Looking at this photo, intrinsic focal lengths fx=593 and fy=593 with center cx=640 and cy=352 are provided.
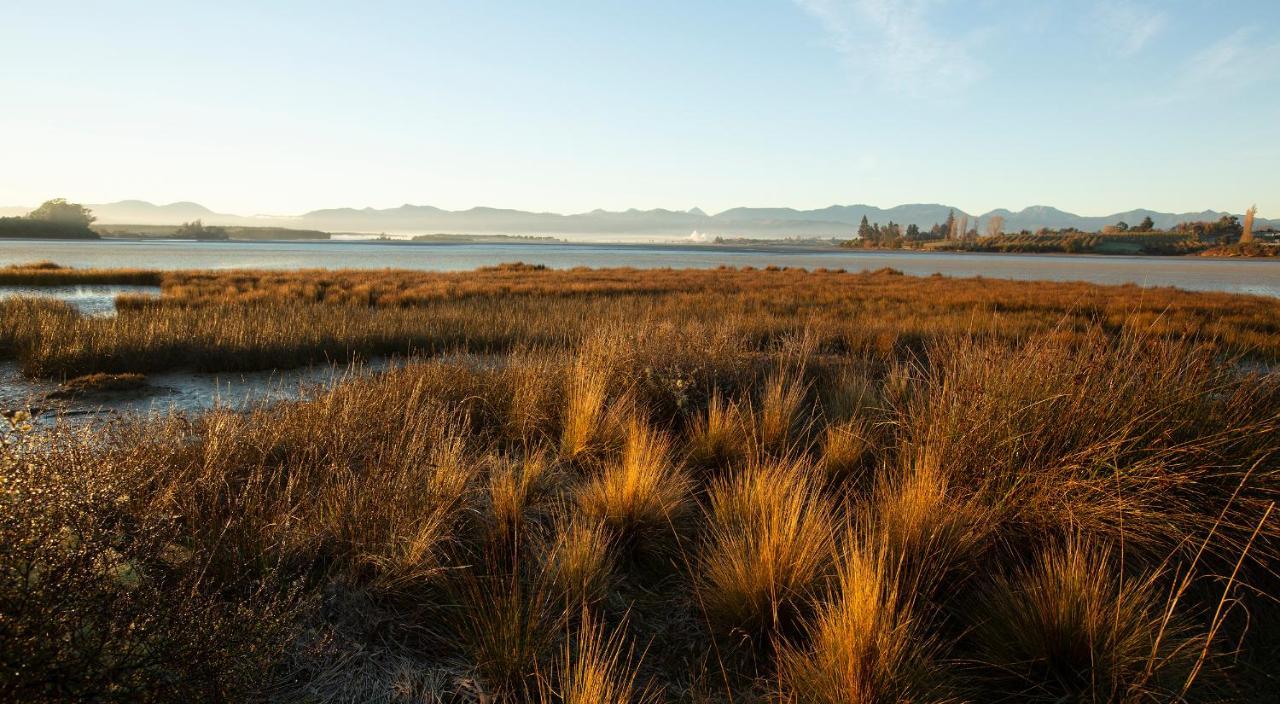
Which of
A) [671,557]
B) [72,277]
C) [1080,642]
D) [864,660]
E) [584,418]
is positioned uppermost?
[72,277]

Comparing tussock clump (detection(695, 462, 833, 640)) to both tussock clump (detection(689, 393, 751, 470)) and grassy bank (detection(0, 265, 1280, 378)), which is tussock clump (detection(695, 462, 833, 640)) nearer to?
tussock clump (detection(689, 393, 751, 470))

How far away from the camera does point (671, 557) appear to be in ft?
12.5

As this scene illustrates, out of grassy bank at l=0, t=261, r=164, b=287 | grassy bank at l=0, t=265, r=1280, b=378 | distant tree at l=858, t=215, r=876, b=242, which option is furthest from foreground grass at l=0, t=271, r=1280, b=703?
distant tree at l=858, t=215, r=876, b=242

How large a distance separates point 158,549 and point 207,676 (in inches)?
31.3

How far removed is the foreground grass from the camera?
2.22 metres

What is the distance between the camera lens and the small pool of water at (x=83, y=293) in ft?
54.9

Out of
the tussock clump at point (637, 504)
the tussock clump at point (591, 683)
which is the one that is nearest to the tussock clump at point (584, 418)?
the tussock clump at point (637, 504)

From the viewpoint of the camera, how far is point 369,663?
2713mm

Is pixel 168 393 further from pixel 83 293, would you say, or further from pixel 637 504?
pixel 83 293

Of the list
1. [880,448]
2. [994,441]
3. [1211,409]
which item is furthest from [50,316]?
[1211,409]

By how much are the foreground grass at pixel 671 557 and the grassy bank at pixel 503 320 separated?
2.03m

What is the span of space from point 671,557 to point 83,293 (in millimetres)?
25504

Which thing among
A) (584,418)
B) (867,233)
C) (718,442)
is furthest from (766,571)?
(867,233)

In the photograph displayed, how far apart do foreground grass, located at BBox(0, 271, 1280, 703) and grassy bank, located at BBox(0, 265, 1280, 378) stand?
2.03 m
